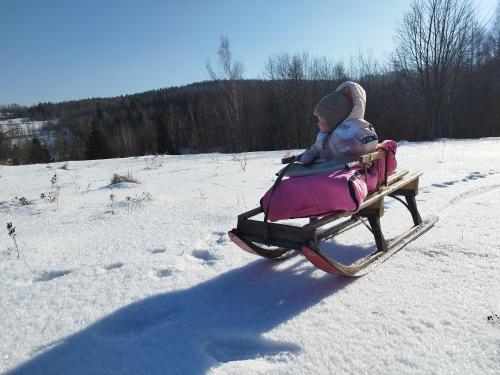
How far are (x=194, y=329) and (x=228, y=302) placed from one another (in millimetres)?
369

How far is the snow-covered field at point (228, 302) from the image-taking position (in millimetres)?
1891

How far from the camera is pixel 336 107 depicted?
11.1 ft

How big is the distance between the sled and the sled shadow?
211mm

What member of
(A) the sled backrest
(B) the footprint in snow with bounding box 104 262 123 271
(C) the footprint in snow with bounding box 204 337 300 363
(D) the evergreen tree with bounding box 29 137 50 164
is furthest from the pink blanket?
(D) the evergreen tree with bounding box 29 137 50 164

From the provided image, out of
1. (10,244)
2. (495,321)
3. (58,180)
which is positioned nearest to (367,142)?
(495,321)

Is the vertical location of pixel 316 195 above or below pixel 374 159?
below

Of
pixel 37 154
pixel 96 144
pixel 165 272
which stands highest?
pixel 96 144

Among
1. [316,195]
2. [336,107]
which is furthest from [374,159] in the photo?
[316,195]

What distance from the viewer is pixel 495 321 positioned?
6.73ft

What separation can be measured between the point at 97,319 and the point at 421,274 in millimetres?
2217

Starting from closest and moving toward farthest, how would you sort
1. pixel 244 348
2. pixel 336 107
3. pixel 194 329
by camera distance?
pixel 244 348 < pixel 194 329 < pixel 336 107

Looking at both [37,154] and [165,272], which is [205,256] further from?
[37,154]

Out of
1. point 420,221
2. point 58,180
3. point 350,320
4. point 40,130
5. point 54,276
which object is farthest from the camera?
point 40,130

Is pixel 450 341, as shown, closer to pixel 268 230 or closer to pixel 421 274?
pixel 421 274
